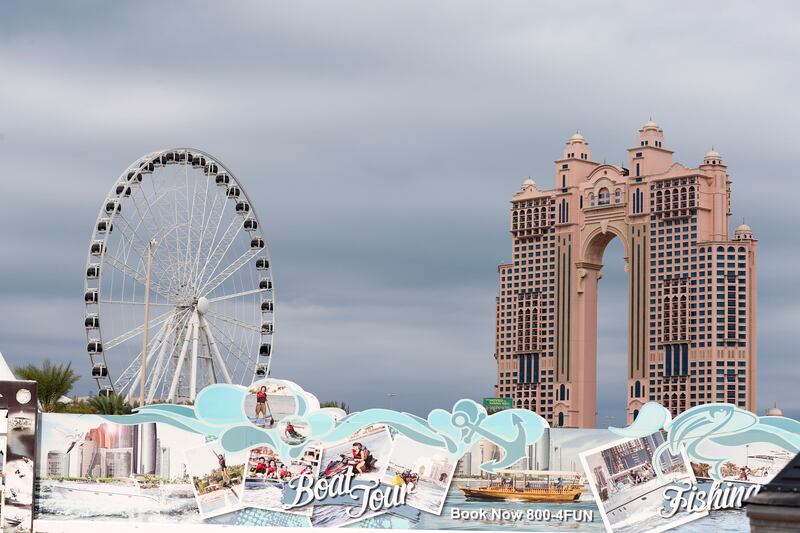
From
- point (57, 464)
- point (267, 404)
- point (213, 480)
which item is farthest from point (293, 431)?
point (57, 464)

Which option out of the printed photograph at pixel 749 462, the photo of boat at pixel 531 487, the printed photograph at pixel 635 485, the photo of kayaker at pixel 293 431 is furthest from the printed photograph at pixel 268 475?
the printed photograph at pixel 749 462

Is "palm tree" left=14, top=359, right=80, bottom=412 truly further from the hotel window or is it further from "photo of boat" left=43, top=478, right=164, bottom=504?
the hotel window

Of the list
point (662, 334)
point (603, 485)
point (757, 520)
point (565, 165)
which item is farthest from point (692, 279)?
point (757, 520)

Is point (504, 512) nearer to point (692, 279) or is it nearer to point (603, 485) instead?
point (603, 485)

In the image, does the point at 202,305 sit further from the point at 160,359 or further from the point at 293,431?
the point at 293,431

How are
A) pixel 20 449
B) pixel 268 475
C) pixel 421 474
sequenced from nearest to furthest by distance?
pixel 20 449 < pixel 268 475 < pixel 421 474

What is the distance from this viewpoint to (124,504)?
135 feet

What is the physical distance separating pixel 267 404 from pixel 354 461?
3.32 metres

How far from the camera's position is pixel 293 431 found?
41.6 m

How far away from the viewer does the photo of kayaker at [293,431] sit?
4153 cm

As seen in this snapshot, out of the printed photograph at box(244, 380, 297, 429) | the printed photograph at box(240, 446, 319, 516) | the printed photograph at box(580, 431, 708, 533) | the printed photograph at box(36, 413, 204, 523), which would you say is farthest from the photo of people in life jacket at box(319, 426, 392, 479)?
the printed photograph at box(580, 431, 708, 533)

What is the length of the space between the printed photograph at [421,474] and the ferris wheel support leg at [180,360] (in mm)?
22373

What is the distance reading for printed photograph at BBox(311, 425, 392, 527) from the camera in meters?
41.5

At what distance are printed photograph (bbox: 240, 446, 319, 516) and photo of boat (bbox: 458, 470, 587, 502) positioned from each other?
199 inches
